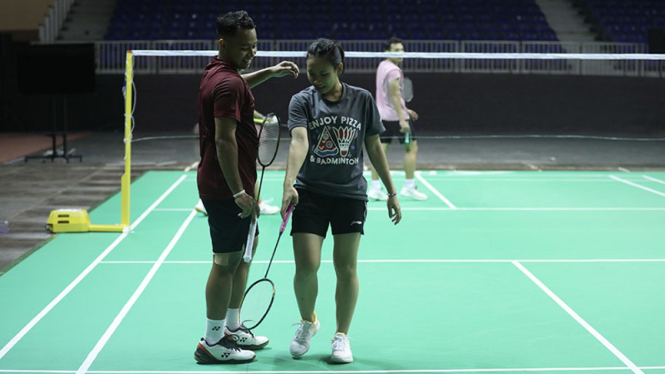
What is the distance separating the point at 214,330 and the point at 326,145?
1.22 m

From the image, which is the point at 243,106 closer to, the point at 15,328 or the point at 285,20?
the point at 15,328

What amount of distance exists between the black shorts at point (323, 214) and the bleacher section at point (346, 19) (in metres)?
18.4

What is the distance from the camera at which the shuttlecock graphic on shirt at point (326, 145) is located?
4715 millimetres

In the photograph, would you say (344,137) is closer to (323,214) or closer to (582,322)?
(323,214)

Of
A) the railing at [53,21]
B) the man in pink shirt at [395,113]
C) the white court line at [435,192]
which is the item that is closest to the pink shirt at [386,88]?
the man in pink shirt at [395,113]

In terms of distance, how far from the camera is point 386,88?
10.7 meters

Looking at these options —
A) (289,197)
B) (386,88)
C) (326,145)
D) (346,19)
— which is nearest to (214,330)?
(289,197)

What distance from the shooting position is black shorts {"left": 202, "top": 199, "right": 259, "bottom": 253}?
458 centimetres

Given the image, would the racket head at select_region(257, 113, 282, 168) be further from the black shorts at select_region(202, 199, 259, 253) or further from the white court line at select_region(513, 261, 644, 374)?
the white court line at select_region(513, 261, 644, 374)

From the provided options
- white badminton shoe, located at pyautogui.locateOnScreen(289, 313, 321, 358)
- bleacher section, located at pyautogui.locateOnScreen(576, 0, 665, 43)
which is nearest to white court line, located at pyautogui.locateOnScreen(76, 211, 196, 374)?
white badminton shoe, located at pyautogui.locateOnScreen(289, 313, 321, 358)

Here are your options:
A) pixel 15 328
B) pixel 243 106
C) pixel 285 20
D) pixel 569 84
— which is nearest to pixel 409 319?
pixel 243 106

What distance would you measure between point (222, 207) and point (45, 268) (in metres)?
3.20

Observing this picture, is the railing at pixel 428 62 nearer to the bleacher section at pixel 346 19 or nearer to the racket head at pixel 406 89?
the bleacher section at pixel 346 19

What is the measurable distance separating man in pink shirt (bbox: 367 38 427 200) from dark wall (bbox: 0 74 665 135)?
10347 millimetres
